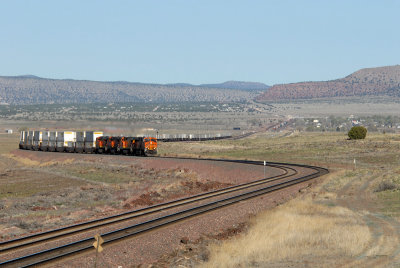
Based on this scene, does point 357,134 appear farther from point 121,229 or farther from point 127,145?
point 121,229

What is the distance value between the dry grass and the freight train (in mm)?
47548

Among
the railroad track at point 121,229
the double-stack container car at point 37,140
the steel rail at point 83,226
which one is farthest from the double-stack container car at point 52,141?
the steel rail at point 83,226

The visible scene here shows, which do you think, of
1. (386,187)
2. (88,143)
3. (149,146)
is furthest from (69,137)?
(386,187)

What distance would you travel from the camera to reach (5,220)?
26734 millimetres

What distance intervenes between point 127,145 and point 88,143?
35.2ft

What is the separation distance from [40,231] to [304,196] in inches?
675

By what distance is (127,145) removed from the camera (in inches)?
2982

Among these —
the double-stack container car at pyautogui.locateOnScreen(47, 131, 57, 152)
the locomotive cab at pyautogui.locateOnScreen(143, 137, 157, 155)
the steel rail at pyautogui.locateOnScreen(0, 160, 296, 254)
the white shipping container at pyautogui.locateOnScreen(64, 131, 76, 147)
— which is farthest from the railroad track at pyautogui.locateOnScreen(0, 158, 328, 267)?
the double-stack container car at pyautogui.locateOnScreen(47, 131, 57, 152)

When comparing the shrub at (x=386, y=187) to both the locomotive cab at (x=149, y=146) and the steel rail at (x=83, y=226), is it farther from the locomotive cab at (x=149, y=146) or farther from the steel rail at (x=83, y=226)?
the locomotive cab at (x=149, y=146)

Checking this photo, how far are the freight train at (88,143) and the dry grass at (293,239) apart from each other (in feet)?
156

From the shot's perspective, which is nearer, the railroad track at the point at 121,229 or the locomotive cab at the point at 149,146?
the railroad track at the point at 121,229

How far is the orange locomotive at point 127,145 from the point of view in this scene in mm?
73000

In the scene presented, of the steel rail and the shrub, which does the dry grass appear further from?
the shrub

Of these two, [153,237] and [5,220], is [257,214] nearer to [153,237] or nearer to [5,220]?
[153,237]
